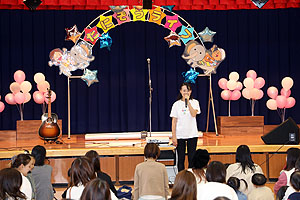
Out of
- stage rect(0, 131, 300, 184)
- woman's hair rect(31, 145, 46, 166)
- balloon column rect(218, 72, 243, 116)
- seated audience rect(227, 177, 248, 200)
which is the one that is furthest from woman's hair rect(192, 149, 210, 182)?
balloon column rect(218, 72, 243, 116)

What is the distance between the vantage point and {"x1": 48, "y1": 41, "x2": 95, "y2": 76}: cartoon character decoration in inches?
302

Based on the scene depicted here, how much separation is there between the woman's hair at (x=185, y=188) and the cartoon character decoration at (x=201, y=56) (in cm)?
511

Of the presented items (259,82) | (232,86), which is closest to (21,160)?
(232,86)

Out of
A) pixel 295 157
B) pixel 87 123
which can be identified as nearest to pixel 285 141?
pixel 295 157

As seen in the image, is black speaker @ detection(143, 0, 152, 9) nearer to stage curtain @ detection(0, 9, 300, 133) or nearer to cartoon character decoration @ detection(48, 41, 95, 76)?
cartoon character decoration @ detection(48, 41, 95, 76)

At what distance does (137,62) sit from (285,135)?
3.89 meters

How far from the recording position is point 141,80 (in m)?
9.46

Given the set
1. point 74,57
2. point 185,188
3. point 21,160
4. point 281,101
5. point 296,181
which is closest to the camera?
point 185,188

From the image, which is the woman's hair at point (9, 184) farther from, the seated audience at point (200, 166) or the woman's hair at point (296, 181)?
the woman's hair at point (296, 181)

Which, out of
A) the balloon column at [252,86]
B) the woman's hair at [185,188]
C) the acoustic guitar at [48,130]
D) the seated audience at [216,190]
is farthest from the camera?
the balloon column at [252,86]

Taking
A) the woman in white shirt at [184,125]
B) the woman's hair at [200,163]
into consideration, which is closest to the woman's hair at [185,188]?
the woman's hair at [200,163]

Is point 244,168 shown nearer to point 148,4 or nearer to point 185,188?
point 185,188

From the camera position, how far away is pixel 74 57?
7695mm

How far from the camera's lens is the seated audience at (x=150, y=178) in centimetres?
424
